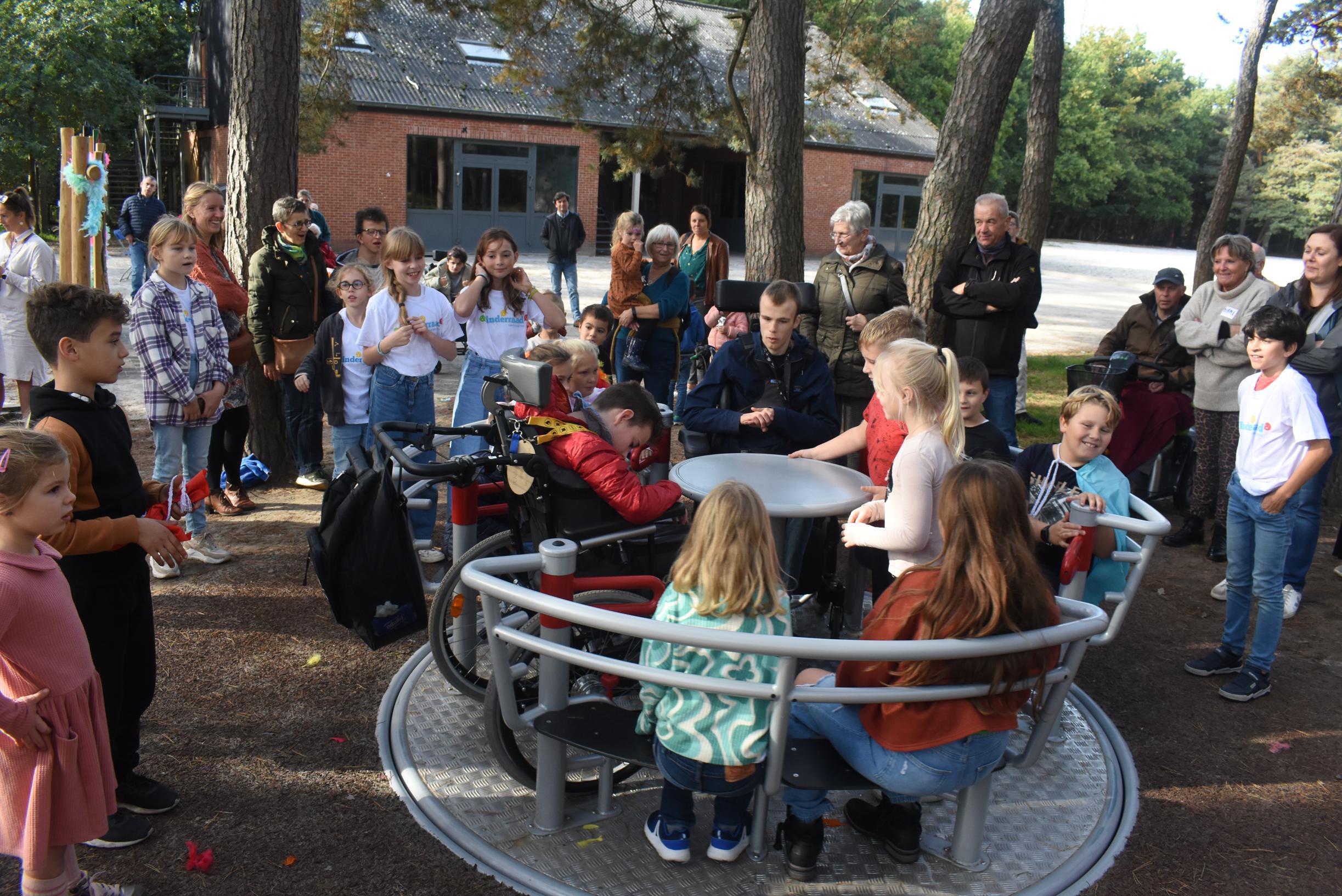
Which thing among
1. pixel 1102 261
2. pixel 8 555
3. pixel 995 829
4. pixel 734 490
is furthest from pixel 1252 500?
pixel 1102 261

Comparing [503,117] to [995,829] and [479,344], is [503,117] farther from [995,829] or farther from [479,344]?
[995,829]

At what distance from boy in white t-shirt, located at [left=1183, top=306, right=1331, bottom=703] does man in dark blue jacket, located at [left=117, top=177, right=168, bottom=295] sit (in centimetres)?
1315

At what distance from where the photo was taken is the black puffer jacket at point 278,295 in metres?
6.08

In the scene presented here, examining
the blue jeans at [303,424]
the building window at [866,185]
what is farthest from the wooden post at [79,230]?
the building window at [866,185]

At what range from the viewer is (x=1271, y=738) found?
3.98 metres

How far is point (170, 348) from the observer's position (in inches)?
185

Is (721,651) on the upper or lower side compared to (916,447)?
lower

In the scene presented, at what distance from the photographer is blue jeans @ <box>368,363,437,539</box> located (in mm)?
5449

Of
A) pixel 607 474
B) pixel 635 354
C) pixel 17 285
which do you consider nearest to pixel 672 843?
pixel 607 474

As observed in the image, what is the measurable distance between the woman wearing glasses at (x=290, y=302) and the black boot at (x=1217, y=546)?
18.3ft

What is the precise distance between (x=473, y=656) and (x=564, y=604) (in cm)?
141

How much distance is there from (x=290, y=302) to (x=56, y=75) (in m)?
24.0

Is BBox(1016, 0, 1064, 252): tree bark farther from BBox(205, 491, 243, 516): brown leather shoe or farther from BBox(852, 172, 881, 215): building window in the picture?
BBox(852, 172, 881, 215): building window

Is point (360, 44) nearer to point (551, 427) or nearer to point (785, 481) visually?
point (785, 481)
